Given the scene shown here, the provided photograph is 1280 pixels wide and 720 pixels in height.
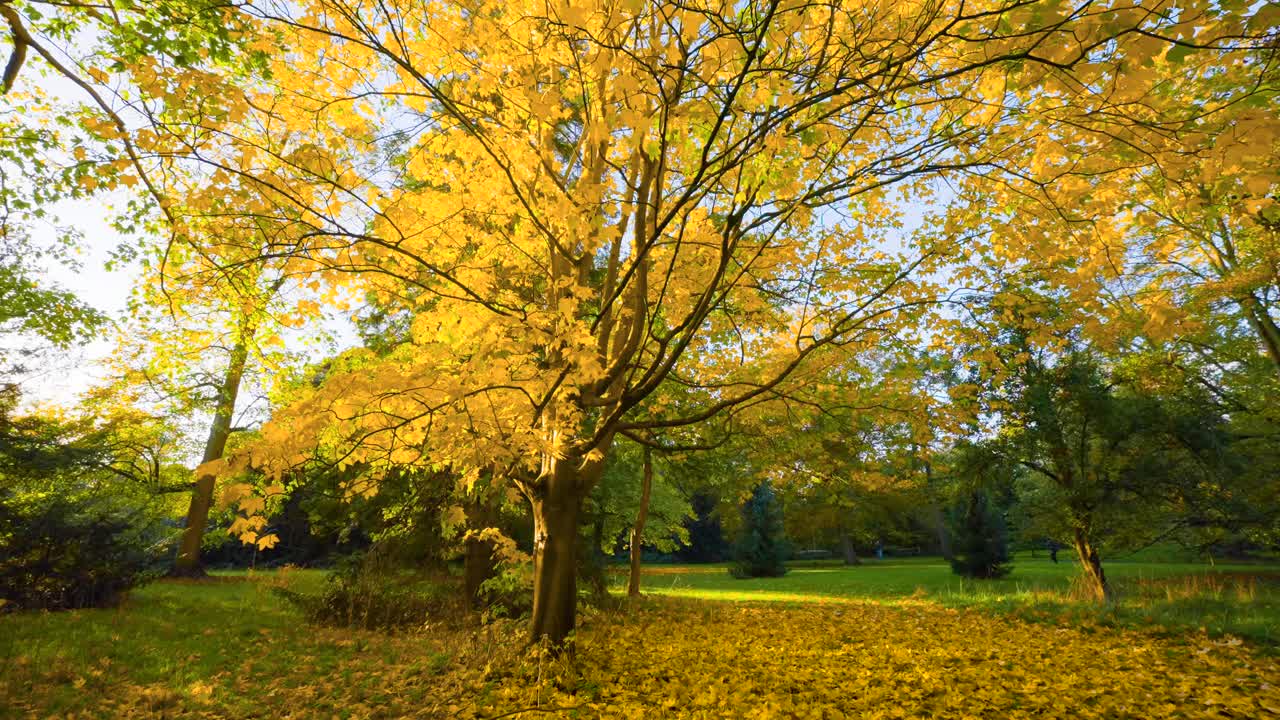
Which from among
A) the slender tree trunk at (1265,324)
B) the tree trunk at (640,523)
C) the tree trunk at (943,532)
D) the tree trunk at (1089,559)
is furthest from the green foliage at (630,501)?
the tree trunk at (943,532)

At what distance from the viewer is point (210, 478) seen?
45.8 feet

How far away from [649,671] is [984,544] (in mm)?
17679

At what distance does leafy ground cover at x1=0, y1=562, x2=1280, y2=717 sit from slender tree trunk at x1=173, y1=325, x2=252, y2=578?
7366 millimetres

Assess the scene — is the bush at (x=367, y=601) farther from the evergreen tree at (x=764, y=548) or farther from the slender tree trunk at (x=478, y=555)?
the evergreen tree at (x=764, y=548)

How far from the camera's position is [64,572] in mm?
7723

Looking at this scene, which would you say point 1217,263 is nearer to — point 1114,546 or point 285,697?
point 1114,546

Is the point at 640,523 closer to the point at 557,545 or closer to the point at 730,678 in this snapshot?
the point at 557,545

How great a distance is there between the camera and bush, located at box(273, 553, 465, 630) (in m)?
8.34

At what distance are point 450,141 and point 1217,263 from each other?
14533mm

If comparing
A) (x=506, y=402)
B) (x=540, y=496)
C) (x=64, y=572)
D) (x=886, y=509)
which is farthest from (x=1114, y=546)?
(x=886, y=509)

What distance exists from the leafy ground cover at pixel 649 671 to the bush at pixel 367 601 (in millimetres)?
718

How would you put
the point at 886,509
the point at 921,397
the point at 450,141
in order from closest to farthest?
the point at 450,141 < the point at 921,397 < the point at 886,509

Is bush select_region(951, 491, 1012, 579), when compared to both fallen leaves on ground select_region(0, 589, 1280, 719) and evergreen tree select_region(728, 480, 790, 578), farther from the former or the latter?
fallen leaves on ground select_region(0, 589, 1280, 719)

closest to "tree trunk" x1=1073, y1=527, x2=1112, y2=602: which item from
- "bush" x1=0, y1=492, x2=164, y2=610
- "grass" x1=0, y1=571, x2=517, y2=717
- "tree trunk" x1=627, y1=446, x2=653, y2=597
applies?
"tree trunk" x1=627, y1=446, x2=653, y2=597
